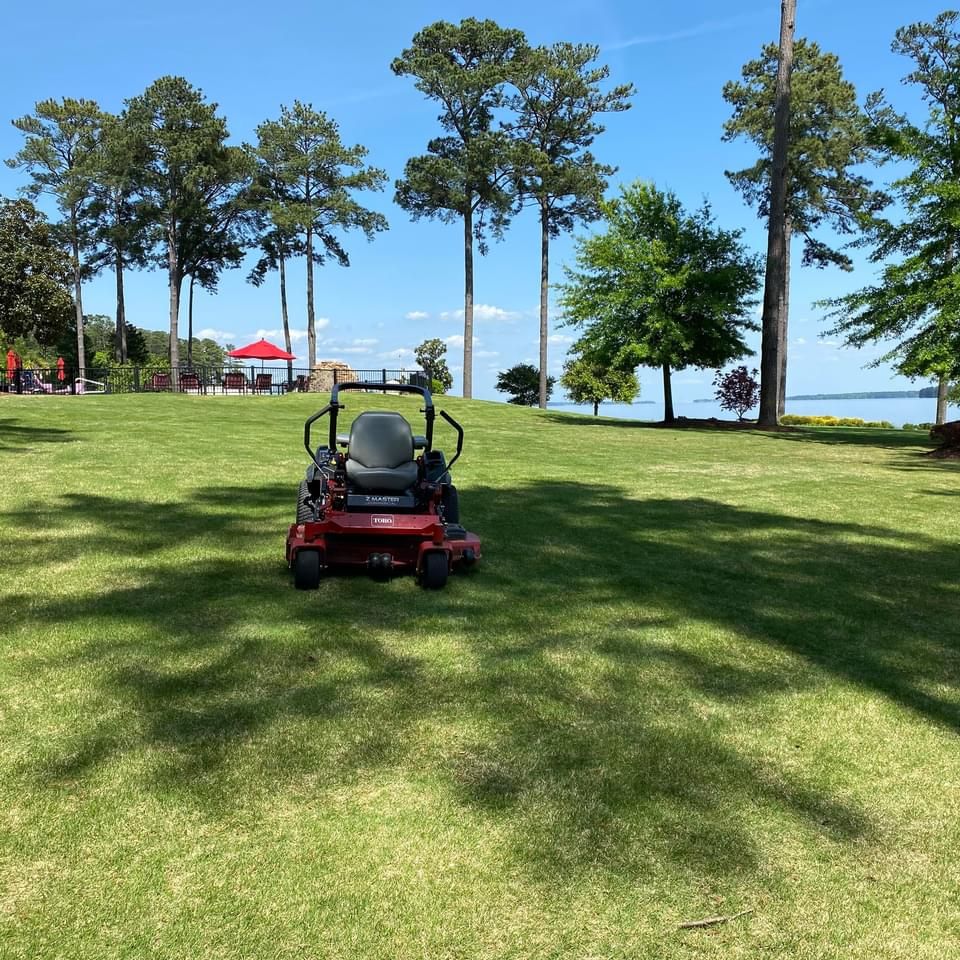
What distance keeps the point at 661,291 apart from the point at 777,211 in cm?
474

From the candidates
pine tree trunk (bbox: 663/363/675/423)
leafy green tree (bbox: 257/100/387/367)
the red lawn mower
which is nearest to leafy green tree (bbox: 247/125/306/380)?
leafy green tree (bbox: 257/100/387/367)

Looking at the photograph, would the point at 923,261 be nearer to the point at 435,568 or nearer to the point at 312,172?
the point at 435,568

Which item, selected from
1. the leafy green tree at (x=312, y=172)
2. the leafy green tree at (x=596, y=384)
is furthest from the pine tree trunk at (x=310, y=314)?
the leafy green tree at (x=596, y=384)

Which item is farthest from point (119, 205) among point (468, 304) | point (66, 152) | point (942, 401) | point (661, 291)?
point (942, 401)

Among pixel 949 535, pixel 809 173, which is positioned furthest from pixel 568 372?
pixel 949 535

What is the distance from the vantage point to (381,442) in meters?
6.40

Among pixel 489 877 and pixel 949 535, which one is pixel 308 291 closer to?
pixel 949 535

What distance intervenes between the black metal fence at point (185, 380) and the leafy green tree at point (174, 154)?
5640 millimetres

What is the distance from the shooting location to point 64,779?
3172 millimetres

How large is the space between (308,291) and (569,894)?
4932 cm

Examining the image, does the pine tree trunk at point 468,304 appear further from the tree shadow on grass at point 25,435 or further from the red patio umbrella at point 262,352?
the tree shadow on grass at point 25,435

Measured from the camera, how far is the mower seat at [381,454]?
6.20m

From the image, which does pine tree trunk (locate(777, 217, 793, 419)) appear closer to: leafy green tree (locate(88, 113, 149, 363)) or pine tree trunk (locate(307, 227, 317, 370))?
pine tree trunk (locate(307, 227, 317, 370))

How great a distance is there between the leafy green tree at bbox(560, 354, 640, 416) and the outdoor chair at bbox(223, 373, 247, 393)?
29.0 m
